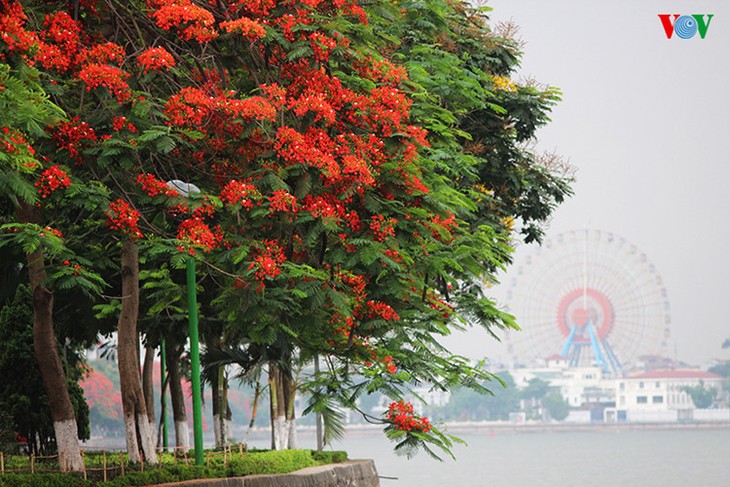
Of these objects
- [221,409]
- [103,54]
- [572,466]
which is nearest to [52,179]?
[103,54]

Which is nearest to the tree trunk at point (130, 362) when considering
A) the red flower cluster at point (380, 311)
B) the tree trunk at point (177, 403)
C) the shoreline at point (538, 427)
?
the red flower cluster at point (380, 311)

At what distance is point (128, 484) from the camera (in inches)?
709

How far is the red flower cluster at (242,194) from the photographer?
18.6m

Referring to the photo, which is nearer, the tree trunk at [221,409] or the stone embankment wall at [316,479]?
the stone embankment wall at [316,479]

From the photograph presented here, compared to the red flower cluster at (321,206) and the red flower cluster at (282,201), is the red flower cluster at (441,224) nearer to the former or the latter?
the red flower cluster at (321,206)

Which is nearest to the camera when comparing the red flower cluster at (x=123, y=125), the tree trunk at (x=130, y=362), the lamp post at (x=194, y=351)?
the red flower cluster at (x=123, y=125)

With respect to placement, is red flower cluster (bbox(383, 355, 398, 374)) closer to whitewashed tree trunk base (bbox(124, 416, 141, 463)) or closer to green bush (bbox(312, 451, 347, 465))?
green bush (bbox(312, 451, 347, 465))

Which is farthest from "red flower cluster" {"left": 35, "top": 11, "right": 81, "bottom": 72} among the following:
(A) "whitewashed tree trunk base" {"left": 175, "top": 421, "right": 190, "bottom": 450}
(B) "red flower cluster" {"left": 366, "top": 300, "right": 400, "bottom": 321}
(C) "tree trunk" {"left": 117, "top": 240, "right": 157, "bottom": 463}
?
(A) "whitewashed tree trunk base" {"left": 175, "top": 421, "right": 190, "bottom": 450}

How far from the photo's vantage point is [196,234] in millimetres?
18531

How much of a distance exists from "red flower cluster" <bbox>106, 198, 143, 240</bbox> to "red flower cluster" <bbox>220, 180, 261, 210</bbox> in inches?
51.6

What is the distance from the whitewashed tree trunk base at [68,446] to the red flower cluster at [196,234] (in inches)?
118

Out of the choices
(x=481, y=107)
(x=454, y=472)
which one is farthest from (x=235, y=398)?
(x=481, y=107)

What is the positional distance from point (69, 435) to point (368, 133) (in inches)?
243

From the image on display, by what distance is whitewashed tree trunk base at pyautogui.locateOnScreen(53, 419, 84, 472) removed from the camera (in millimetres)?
18422
